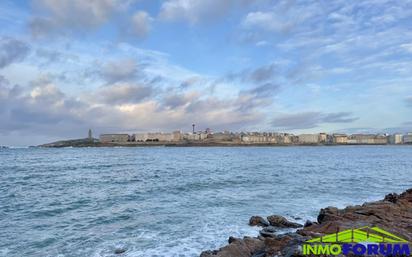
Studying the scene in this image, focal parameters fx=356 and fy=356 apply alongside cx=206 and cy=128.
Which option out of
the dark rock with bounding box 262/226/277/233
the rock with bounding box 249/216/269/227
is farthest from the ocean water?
the dark rock with bounding box 262/226/277/233

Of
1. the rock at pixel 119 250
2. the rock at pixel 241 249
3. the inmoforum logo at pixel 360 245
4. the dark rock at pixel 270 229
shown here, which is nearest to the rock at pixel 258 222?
the dark rock at pixel 270 229

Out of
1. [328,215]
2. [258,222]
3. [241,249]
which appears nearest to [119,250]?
[241,249]

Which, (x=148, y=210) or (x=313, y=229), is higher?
(x=313, y=229)

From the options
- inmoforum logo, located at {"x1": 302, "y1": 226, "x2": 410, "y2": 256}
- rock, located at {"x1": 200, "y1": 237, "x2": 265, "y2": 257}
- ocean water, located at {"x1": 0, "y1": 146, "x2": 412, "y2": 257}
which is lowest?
ocean water, located at {"x1": 0, "y1": 146, "x2": 412, "y2": 257}

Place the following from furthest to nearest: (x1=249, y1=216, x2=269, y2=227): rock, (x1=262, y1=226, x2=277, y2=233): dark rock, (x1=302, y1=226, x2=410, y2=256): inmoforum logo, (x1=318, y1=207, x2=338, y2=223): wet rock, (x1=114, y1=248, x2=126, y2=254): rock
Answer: (x1=249, y1=216, x2=269, y2=227): rock < (x1=262, y1=226, x2=277, y2=233): dark rock < (x1=318, y1=207, x2=338, y2=223): wet rock < (x1=114, y1=248, x2=126, y2=254): rock < (x1=302, y1=226, x2=410, y2=256): inmoforum logo

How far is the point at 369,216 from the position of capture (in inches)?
611

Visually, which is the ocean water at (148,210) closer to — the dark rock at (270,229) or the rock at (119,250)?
the rock at (119,250)

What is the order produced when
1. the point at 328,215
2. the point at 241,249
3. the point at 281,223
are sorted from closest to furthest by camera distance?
the point at 241,249
the point at 328,215
the point at 281,223

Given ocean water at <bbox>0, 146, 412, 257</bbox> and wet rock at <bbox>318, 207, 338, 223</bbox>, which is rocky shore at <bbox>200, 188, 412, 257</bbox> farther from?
ocean water at <bbox>0, 146, 412, 257</bbox>

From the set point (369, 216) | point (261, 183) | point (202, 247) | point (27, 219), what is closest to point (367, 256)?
point (369, 216)

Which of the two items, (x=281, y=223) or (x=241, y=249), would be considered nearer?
(x=241, y=249)

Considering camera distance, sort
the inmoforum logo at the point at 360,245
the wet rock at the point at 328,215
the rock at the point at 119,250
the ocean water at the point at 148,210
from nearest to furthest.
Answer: the inmoforum logo at the point at 360,245, the rock at the point at 119,250, the wet rock at the point at 328,215, the ocean water at the point at 148,210

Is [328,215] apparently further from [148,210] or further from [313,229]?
[148,210]

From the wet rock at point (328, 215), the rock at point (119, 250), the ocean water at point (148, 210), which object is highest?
the wet rock at point (328, 215)
